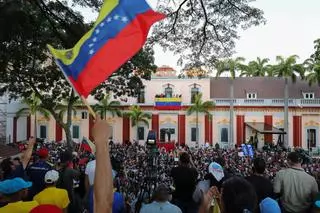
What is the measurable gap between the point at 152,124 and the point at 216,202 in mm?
39304

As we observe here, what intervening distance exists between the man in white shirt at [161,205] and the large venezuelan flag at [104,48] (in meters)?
1.31

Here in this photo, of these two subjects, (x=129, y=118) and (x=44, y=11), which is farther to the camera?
(x=129, y=118)

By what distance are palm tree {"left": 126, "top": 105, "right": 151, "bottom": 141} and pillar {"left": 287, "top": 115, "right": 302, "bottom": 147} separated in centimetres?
1360

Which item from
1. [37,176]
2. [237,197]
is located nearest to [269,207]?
[237,197]

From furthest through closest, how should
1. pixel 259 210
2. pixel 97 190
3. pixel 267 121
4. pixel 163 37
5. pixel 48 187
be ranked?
1. pixel 267 121
2. pixel 163 37
3. pixel 48 187
4. pixel 259 210
5. pixel 97 190

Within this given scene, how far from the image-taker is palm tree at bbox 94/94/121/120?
133ft

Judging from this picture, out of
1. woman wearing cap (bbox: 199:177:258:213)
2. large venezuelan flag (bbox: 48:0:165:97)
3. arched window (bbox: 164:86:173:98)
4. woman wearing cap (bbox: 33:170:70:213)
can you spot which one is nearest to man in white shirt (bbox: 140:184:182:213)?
woman wearing cap (bbox: 33:170:70:213)

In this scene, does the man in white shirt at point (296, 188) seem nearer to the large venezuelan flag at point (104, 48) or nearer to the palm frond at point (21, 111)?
the large venezuelan flag at point (104, 48)

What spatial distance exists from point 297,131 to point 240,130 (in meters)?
5.16

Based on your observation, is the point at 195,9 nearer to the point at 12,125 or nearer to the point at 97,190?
the point at 97,190

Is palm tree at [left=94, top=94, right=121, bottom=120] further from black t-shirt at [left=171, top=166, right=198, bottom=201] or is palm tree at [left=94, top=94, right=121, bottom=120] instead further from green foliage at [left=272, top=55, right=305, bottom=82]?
black t-shirt at [left=171, top=166, right=198, bottom=201]

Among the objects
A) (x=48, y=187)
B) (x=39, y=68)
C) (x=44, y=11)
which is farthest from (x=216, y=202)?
(x=39, y=68)

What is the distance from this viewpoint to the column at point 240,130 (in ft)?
134

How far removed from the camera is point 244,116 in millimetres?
41125
